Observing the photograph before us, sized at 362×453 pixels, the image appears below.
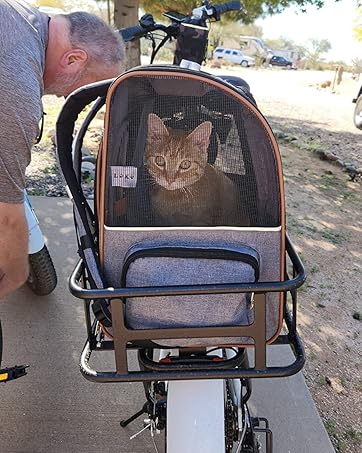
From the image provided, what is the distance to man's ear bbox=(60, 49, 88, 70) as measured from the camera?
5.33ft

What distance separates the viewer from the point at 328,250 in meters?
3.64

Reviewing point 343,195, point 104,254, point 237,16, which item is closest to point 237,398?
point 104,254

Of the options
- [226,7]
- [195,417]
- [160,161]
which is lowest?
[195,417]

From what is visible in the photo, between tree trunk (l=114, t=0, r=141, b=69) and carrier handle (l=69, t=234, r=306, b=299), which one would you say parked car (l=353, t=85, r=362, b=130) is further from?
carrier handle (l=69, t=234, r=306, b=299)

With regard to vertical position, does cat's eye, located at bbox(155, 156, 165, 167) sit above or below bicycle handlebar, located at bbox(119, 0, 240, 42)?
below

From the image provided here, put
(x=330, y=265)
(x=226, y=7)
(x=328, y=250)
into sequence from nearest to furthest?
(x=226, y=7), (x=330, y=265), (x=328, y=250)

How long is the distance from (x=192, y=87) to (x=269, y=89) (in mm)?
12753

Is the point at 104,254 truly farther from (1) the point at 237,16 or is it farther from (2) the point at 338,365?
(1) the point at 237,16

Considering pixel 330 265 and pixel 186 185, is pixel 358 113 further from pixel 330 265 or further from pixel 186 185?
pixel 186 185

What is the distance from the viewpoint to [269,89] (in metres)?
13.1

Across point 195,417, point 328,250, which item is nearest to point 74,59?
point 195,417

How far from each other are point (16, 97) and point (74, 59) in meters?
0.38

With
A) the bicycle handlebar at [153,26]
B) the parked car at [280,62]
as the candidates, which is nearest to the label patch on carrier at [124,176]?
the bicycle handlebar at [153,26]

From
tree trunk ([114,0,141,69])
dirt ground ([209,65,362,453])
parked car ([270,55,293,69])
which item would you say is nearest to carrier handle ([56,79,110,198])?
dirt ground ([209,65,362,453])
